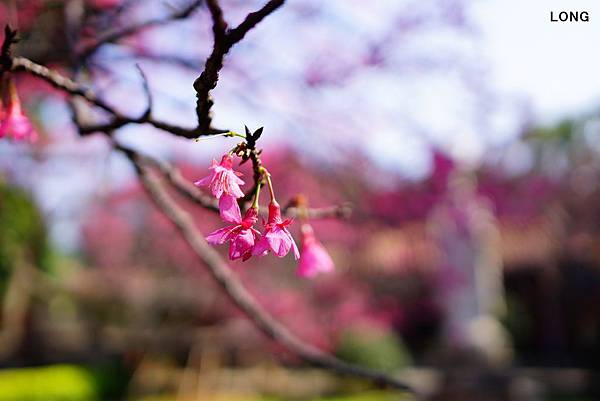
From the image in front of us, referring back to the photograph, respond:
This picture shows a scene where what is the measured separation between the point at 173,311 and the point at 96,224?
4.57m

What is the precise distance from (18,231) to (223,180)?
33.2 feet

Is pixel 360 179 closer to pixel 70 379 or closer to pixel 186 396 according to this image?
pixel 186 396

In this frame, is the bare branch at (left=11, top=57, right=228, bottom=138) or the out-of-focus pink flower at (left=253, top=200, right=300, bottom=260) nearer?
the out-of-focus pink flower at (left=253, top=200, right=300, bottom=260)

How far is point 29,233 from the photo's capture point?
1095cm

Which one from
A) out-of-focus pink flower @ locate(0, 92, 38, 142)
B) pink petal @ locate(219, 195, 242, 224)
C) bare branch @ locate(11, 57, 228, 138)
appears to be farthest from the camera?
out-of-focus pink flower @ locate(0, 92, 38, 142)

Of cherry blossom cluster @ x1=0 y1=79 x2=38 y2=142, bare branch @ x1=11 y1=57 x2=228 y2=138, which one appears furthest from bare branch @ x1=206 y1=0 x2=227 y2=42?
cherry blossom cluster @ x1=0 y1=79 x2=38 y2=142

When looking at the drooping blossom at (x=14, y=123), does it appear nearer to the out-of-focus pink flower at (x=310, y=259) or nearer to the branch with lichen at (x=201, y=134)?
the branch with lichen at (x=201, y=134)

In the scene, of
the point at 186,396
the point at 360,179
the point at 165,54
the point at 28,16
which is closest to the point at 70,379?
Answer: the point at 186,396

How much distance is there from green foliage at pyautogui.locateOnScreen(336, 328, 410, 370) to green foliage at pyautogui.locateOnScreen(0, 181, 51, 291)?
533 centimetres

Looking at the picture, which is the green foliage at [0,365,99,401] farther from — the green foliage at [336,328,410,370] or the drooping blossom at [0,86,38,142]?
the drooping blossom at [0,86,38,142]

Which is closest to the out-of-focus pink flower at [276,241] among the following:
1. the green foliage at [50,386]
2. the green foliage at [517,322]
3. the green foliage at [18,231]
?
the green foliage at [18,231]

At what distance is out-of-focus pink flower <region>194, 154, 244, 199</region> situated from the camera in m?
1.21

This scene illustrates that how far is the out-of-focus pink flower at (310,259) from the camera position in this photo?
1808mm

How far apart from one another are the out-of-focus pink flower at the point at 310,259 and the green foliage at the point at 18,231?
25.8 feet
